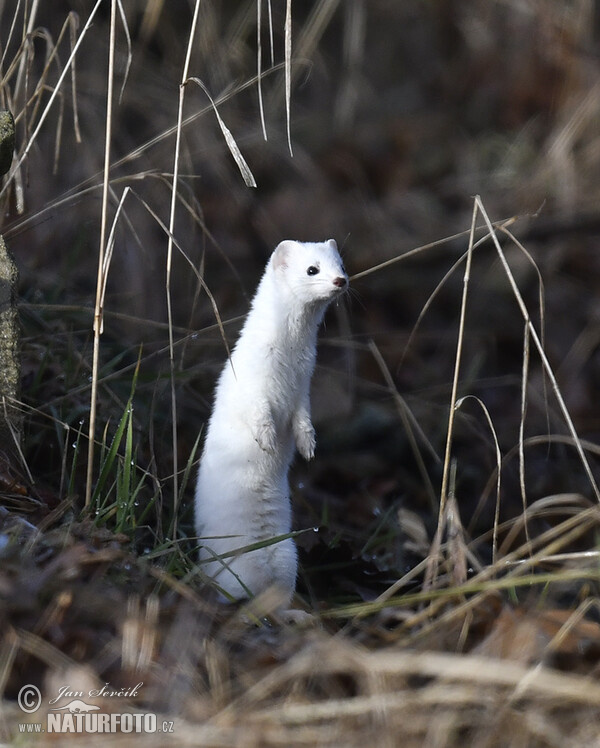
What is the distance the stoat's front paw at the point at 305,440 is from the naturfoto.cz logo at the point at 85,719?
1.32 meters

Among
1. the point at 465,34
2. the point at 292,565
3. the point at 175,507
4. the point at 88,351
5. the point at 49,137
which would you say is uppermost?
the point at 465,34

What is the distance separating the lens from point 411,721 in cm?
184

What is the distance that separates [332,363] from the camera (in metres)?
5.90

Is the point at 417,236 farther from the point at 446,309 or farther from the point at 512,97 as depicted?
the point at 512,97

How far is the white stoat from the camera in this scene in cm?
302

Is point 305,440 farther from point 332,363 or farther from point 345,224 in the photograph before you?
point 345,224

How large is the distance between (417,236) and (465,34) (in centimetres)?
281

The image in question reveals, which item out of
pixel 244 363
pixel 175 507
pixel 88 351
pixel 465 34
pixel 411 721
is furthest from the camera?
pixel 465 34

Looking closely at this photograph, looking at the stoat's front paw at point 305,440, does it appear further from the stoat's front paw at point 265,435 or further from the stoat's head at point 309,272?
the stoat's head at point 309,272

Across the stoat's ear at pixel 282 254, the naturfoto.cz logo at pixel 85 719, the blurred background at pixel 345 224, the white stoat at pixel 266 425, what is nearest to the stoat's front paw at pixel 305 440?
the white stoat at pixel 266 425

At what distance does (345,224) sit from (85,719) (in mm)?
5591

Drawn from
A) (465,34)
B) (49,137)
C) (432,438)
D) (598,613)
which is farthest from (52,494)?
(465,34)

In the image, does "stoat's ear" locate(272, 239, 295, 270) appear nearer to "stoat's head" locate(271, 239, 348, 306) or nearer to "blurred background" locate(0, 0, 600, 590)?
"stoat's head" locate(271, 239, 348, 306)

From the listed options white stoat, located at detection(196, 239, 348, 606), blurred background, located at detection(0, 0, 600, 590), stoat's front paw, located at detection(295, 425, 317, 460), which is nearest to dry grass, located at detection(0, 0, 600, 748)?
blurred background, located at detection(0, 0, 600, 590)
